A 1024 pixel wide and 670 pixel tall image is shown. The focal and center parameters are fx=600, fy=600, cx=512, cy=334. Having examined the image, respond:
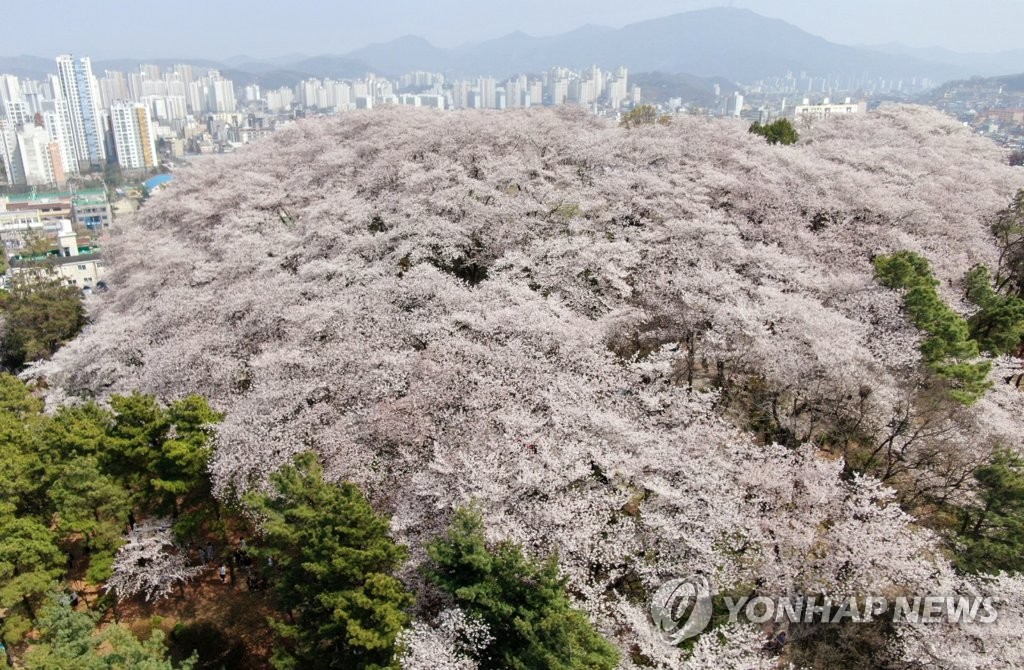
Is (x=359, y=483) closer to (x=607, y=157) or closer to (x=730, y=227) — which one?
(x=730, y=227)

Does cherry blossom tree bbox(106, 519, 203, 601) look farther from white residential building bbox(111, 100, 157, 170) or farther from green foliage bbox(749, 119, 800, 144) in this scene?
A: white residential building bbox(111, 100, 157, 170)

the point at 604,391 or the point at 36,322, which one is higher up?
the point at 604,391

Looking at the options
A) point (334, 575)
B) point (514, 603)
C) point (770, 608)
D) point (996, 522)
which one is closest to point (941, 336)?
point (996, 522)

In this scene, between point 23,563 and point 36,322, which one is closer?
point 23,563

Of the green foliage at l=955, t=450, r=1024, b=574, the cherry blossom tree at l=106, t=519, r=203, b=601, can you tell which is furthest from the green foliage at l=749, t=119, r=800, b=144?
the cherry blossom tree at l=106, t=519, r=203, b=601

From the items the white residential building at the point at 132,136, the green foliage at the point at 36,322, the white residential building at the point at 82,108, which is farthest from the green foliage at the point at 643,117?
the white residential building at the point at 82,108

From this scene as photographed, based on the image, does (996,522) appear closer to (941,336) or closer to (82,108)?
(941,336)
